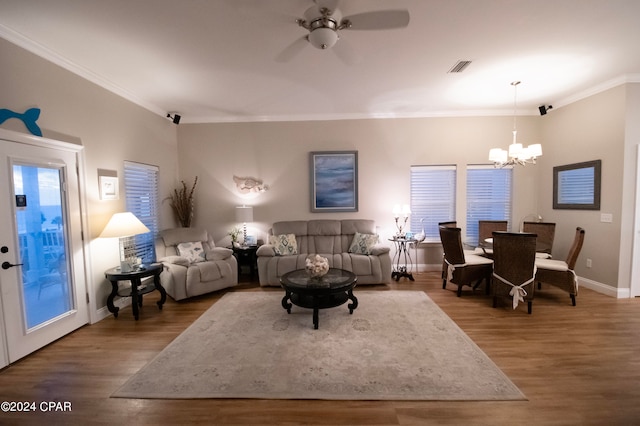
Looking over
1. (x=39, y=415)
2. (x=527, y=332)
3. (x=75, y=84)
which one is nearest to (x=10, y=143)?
(x=75, y=84)

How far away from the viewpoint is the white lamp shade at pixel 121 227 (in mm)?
3197

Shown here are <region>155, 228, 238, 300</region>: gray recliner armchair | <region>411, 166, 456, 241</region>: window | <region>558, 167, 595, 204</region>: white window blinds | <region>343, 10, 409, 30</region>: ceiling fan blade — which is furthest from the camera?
<region>411, 166, 456, 241</region>: window

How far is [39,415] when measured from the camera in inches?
72.2

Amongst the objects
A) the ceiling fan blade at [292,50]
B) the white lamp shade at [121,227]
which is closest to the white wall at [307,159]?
the white lamp shade at [121,227]

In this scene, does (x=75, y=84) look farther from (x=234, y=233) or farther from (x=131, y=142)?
(x=234, y=233)

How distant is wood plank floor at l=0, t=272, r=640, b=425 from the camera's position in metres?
1.77

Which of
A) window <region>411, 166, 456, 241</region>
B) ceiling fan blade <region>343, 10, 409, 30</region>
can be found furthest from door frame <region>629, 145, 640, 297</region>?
ceiling fan blade <region>343, 10, 409, 30</region>

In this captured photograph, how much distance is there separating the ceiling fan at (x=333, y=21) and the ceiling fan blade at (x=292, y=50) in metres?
0.24

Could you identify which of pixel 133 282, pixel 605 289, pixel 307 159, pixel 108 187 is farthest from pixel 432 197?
pixel 108 187

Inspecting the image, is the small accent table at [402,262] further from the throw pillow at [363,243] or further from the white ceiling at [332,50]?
the white ceiling at [332,50]

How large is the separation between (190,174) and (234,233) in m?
1.53

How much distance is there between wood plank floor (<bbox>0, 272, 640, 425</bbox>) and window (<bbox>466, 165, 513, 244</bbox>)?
2037mm

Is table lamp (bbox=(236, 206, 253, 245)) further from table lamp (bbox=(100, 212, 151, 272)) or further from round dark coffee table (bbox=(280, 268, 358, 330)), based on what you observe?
round dark coffee table (bbox=(280, 268, 358, 330))

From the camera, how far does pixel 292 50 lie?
2.72m
